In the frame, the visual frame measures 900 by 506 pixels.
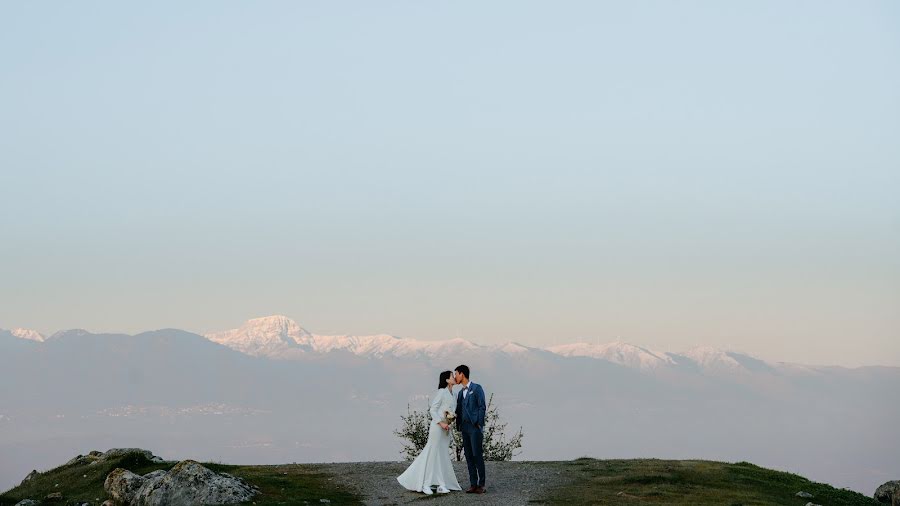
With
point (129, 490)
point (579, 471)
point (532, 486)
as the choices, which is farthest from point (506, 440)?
point (129, 490)

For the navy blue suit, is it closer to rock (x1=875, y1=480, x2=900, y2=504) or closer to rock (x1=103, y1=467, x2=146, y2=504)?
rock (x1=103, y1=467, x2=146, y2=504)

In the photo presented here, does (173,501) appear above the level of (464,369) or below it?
below

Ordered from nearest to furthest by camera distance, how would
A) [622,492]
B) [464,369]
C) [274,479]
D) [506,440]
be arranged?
[464,369] → [622,492] → [274,479] → [506,440]

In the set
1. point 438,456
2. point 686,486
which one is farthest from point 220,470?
point 686,486

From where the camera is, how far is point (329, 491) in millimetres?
47125

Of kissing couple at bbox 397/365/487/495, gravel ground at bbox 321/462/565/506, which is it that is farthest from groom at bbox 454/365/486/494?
gravel ground at bbox 321/462/565/506

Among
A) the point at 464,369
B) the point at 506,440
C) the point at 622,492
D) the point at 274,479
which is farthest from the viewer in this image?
the point at 506,440

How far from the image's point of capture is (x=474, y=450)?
43.0m

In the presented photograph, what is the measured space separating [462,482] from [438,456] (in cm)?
411

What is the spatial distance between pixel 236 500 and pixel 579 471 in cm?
1942

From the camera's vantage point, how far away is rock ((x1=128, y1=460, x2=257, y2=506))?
1726 inches

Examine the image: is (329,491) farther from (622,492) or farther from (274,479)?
(622,492)

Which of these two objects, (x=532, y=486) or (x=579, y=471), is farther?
(x=579, y=471)

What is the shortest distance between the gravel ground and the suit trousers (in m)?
0.81
